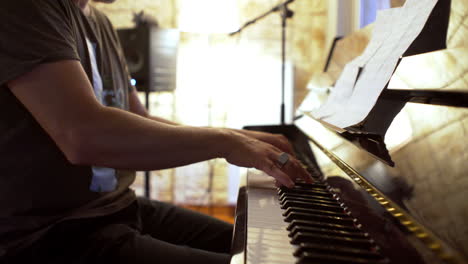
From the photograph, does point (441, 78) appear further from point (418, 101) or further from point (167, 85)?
point (167, 85)

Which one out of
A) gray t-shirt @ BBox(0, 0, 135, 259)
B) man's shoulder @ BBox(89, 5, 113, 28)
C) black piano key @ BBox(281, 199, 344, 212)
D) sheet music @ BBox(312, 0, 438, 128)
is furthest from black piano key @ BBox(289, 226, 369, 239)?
man's shoulder @ BBox(89, 5, 113, 28)

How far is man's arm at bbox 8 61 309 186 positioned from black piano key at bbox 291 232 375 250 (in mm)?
226

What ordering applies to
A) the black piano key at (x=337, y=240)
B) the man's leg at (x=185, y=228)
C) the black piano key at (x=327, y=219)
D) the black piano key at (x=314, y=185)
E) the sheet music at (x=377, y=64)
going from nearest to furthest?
the black piano key at (x=337, y=240), the black piano key at (x=327, y=219), the sheet music at (x=377, y=64), the black piano key at (x=314, y=185), the man's leg at (x=185, y=228)

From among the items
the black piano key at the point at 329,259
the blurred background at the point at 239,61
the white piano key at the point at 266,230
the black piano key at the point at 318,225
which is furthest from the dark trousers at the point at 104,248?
the blurred background at the point at 239,61

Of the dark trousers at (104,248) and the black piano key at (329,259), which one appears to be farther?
the dark trousers at (104,248)

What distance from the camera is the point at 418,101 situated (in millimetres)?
775

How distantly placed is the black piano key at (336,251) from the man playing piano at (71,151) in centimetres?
27

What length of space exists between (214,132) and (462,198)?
467mm

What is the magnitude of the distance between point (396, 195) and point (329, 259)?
0.64 ft

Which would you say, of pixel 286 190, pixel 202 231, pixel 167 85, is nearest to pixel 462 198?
pixel 286 190

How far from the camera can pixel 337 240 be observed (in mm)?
592

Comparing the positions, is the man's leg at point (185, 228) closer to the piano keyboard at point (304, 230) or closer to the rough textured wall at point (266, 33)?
the piano keyboard at point (304, 230)

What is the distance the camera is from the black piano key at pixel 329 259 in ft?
1.72

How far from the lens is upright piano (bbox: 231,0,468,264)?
539 millimetres
